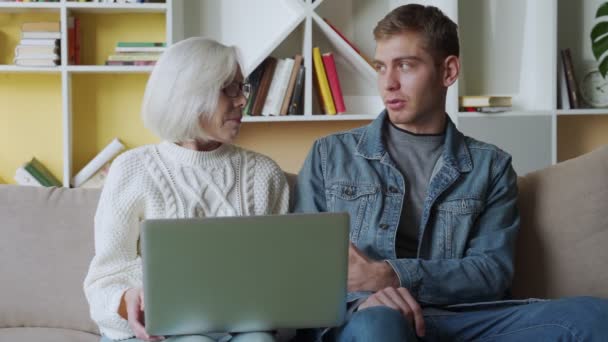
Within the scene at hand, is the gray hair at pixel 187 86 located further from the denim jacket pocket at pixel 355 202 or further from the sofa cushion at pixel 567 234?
the sofa cushion at pixel 567 234

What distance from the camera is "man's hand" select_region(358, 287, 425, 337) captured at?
1552 mm

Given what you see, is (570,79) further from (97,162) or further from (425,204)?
(97,162)

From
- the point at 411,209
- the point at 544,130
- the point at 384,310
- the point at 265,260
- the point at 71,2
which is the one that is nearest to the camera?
the point at 265,260

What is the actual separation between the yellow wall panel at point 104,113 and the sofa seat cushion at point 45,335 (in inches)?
59.5

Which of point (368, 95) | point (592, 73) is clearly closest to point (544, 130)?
point (592, 73)

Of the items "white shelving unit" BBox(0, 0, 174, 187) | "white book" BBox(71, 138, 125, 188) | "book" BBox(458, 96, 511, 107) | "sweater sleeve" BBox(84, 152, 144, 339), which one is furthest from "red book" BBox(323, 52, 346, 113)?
"sweater sleeve" BBox(84, 152, 144, 339)

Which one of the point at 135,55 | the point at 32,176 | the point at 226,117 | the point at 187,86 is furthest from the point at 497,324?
the point at 32,176

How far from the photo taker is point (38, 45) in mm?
3180

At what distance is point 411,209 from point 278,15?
1747mm

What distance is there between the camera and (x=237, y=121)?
1.86m

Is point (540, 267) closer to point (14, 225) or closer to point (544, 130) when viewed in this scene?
point (14, 225)

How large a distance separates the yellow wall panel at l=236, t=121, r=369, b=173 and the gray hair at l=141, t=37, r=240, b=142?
165cm

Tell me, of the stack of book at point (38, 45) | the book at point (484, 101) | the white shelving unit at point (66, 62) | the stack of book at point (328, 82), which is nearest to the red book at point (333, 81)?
the stack of book at point (328, 82)

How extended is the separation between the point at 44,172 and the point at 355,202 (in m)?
1.92
